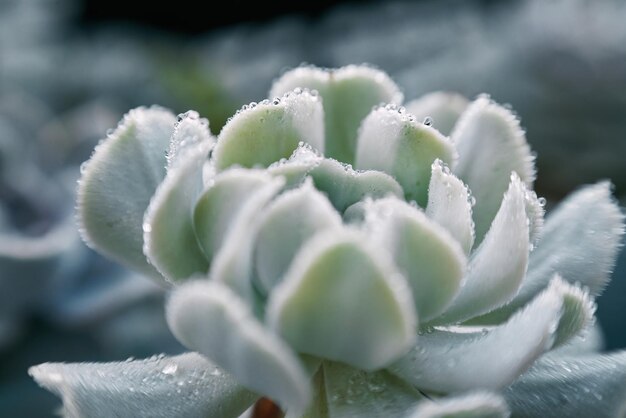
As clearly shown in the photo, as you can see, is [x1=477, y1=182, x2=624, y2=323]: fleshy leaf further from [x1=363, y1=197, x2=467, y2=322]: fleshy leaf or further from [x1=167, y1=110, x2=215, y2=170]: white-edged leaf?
[x1=167, y1=110, x2=215, y2=170]: white-edged leaf

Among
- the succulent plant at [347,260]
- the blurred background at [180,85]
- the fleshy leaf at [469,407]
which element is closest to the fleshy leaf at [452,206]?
the succulent plant at [347,260]

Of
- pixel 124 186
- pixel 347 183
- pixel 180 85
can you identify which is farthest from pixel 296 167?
pixel 180 85

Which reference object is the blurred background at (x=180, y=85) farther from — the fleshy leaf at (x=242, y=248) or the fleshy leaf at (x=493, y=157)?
the fleshy leaf at (x=242, y=248)

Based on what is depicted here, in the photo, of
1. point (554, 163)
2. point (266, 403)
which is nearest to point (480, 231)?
Result: point (266, 403)

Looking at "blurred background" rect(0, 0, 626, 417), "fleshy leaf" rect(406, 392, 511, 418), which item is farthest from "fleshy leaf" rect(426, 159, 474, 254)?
"blurred background" rect(0, 0, 626, 417)

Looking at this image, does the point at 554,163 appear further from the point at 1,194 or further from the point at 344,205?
the point at 344,205

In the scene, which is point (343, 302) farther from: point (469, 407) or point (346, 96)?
point (346, 96)
